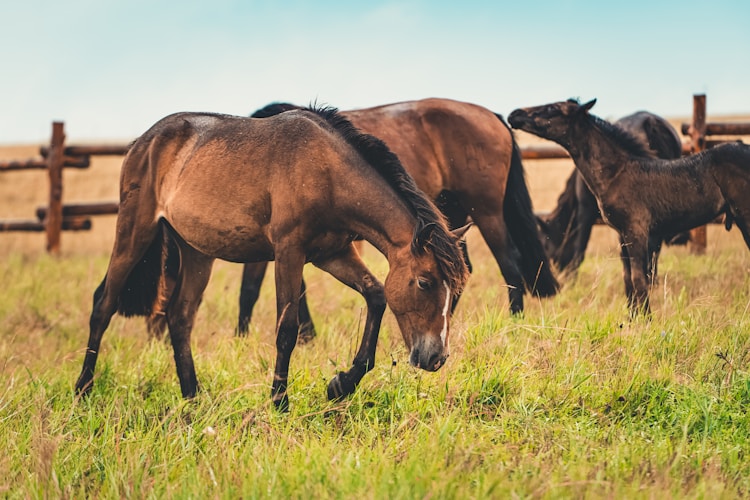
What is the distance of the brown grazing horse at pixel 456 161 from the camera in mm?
6613

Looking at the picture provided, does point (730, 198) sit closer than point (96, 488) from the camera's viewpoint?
No

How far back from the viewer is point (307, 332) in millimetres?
6480

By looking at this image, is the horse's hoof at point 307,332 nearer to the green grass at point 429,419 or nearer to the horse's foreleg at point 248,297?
A: the green grass at point 429,419

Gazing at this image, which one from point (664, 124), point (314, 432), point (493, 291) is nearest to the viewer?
point (314, 432)

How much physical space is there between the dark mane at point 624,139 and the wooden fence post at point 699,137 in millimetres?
4499

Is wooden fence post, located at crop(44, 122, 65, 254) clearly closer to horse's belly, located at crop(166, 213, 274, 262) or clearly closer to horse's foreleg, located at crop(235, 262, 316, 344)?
horse's foreleg, located at crop(235, 262, 316, 344)

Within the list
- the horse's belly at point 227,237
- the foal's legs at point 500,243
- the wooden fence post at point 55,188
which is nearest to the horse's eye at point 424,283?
the horse's belly at point 227,237

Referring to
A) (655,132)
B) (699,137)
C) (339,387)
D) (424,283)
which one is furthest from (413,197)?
(699,137)

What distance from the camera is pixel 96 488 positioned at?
10.8 ft

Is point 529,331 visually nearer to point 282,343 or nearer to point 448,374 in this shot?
point 448,374

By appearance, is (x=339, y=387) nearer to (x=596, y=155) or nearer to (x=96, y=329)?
(x=96, y=329)

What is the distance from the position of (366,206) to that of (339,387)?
102 centimetres

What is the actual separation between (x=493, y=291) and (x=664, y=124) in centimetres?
296

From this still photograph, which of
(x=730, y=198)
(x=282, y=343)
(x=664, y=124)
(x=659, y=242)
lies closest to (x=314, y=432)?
(x=282, y=343)
